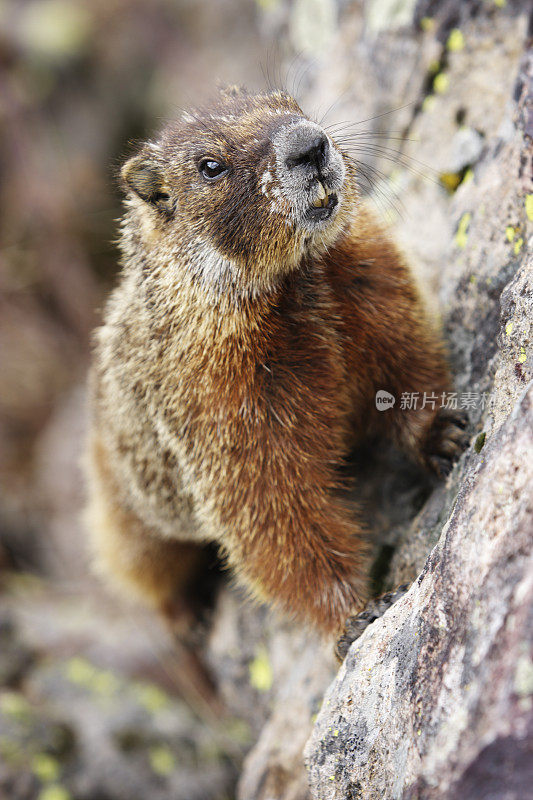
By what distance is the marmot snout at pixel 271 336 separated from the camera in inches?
140

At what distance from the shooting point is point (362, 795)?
9.09 ft

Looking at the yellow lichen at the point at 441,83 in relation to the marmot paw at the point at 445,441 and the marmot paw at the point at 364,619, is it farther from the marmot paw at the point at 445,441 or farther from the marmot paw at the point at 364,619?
the marmot paw at the point at 364,619

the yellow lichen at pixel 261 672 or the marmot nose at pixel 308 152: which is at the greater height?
the marmot nose at pixel 308 152

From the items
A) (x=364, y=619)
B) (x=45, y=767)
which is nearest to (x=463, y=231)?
(x=364, y=619)

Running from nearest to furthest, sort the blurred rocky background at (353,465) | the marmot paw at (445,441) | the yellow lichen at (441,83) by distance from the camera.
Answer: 1. the blurred rocky background at (353,465)
2. the marmot paw at (445,441)
3. the yellow lichen at (441,83)

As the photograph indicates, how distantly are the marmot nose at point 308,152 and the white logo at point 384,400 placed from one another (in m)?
1.47

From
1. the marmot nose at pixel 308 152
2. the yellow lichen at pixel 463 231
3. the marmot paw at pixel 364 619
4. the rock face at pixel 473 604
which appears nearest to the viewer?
the rock face at pixel 473 604

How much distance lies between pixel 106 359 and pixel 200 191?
5.27 feet

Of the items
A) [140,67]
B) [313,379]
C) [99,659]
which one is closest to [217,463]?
[313,379]

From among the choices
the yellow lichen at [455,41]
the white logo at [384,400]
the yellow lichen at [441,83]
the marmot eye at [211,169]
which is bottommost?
the white logo at [384,400]

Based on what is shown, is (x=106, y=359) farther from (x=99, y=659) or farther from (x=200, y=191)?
(x=99, y=659)

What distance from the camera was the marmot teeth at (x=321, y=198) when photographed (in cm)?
343

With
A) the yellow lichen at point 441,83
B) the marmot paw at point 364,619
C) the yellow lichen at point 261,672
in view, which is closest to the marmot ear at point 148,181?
the marmot paw at point 364,619

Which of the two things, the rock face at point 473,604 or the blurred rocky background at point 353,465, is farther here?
the blurred rocky background at point 353,465
